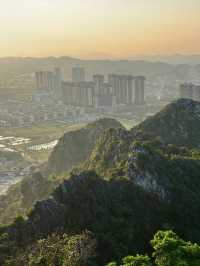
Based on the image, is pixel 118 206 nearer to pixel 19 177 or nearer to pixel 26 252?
pixel 26 252

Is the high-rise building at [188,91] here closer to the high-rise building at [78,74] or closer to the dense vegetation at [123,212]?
the high-rise building at [78,74]

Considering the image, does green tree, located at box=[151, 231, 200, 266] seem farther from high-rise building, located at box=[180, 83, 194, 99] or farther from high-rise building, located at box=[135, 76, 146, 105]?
high-rise building, located at box=[135, 76, 146, 105]

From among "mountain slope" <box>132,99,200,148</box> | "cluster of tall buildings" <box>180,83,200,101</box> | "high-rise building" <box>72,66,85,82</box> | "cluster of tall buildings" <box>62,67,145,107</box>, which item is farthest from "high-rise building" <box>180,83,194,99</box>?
"high-rise building" <box>72,66,85,82</box>

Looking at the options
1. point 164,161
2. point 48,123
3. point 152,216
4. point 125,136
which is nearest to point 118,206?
point 152,216

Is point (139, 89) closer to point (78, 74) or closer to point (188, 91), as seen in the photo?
point (188, 91)

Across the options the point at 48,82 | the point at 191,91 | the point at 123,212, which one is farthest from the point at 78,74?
the point at 123,212

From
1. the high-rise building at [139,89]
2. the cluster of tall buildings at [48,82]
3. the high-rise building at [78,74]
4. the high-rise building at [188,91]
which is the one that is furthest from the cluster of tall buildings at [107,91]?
the high-rise building at [78,74]
